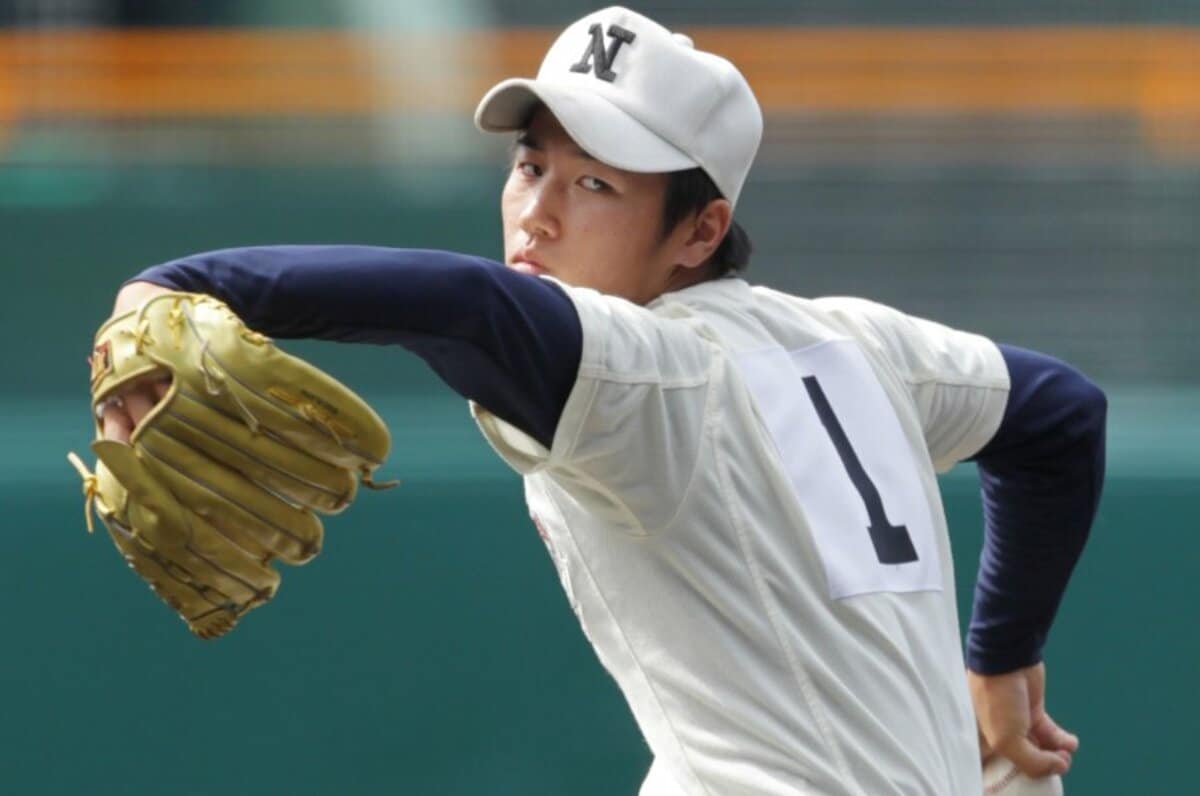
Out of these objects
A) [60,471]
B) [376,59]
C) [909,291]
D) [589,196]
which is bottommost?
[60,471]

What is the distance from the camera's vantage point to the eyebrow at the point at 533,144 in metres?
2.48

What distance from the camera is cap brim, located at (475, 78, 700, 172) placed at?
241 centimetres

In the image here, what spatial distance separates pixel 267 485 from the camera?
6.89ft

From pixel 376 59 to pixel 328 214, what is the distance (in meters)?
0.32

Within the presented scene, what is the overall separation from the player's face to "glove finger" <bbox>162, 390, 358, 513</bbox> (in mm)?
433

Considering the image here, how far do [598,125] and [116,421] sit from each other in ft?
2.10

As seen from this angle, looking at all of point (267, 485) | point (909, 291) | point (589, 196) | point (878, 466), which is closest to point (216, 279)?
point (267, 485)

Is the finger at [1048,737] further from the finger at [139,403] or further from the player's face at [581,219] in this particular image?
the finger at [139,403]

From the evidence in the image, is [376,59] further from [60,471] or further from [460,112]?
[60,471]

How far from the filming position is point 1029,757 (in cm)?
296

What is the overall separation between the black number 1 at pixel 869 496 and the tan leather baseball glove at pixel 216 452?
53 cm

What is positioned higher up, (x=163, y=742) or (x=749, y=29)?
(x=749, y=29)

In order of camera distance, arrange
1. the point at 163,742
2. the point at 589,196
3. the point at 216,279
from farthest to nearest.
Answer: the point at 163,742 < the point at 589,196 < the point at 216,279

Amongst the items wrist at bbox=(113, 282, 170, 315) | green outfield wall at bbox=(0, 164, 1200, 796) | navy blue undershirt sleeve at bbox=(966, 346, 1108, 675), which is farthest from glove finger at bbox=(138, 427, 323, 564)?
green outfield wall at bbox=(0, 164, 1200, 796)
